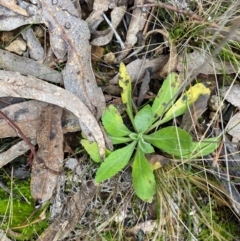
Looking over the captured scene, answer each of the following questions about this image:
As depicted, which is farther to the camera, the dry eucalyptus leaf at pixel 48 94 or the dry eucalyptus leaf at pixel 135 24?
the dry eucalyptus leaf at pixel 135 24

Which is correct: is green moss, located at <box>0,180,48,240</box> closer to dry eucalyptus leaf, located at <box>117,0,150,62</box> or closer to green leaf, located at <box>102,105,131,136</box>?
green leaf, located at <box>102,105,131,136</box>

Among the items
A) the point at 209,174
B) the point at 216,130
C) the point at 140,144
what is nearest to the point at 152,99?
the point at 140,144

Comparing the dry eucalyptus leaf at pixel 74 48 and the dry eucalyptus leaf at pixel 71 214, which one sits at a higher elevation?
the dry eucalyptus leaf at pixel 74 48

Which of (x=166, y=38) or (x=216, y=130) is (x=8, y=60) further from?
(x=216, y=130)

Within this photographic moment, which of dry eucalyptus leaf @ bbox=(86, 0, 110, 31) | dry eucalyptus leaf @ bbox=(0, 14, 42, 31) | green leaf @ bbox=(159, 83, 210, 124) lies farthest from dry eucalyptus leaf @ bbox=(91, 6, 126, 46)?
green leaf @ bbox=(159, 83, 210, 124)

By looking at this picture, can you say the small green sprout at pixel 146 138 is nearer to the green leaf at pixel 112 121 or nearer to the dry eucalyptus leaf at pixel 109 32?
the green leaf at pixel 112 121

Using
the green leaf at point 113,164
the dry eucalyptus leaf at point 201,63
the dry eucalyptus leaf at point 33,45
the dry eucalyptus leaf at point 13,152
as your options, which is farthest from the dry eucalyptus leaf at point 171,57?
the dry eucalyptus leaf at point 13,152

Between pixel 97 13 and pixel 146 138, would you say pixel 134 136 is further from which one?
pixel 97 13
